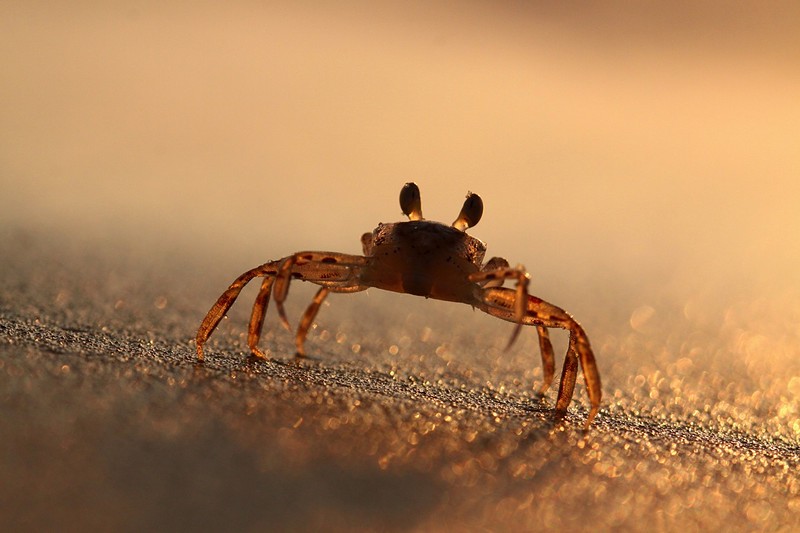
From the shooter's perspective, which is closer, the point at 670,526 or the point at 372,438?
the point at 670,526

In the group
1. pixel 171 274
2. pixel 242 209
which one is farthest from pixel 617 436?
pixel 242 209

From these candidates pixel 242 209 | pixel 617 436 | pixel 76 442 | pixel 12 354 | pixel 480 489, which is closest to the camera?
pixel 76 442

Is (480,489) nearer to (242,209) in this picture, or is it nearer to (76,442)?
(76,442)

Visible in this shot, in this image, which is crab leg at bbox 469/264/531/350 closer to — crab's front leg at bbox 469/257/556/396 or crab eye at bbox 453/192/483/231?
crab's front leg at bbox 469/257/556/396

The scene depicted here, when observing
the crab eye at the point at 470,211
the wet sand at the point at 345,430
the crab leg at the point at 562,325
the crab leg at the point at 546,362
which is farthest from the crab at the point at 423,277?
the crab eye at the point at 470,211

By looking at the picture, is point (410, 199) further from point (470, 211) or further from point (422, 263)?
point (422, 263)

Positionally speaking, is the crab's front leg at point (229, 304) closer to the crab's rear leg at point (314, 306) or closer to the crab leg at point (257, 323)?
the crab leg at point (257, 323)

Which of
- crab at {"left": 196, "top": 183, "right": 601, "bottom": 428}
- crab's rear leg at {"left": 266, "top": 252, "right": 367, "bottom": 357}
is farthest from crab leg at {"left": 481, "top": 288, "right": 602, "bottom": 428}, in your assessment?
crab's rear leg at {"left": 266, "top": 252, "right": 367, "bottom": 357}
